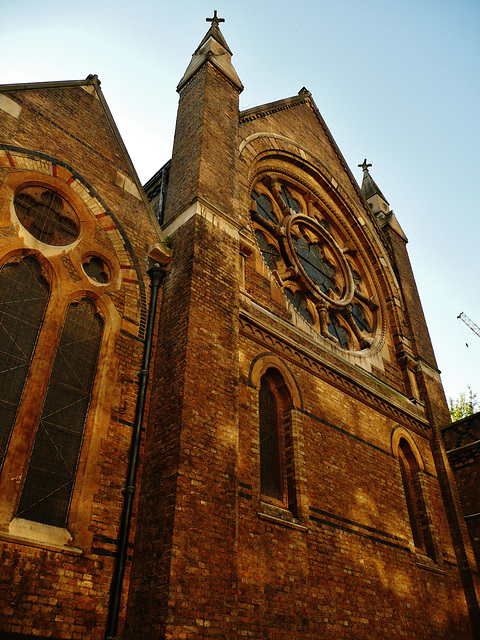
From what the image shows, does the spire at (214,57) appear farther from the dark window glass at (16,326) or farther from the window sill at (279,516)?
the window sill at (279,516)

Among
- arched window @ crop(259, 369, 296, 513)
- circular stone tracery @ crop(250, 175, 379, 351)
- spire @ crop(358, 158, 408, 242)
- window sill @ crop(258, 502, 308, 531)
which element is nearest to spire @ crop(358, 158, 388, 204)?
spire @ crop(358, 158, 408, 242)

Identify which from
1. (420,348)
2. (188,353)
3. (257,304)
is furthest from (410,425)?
(188,353)

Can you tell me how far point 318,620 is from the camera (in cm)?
796

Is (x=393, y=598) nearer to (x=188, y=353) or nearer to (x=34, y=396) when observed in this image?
(x=188, y=353)

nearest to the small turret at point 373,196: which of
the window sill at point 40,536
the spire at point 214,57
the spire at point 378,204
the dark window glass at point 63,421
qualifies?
the spire at point 378,204

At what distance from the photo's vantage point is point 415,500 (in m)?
12.2

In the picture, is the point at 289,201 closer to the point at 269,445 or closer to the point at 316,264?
the point at 316,264

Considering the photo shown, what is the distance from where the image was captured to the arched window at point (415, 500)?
1166 centimetres

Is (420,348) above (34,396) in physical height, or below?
above

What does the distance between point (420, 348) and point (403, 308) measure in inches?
55.8

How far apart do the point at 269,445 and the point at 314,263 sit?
21.4 ft

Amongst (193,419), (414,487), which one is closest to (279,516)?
(193,419)

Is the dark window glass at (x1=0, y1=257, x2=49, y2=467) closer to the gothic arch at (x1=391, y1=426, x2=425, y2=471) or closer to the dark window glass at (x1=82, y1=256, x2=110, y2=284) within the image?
the dark window glass at (x1=82, y1=256, x2=110, y2=284)

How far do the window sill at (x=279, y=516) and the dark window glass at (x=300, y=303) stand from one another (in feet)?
16.9
